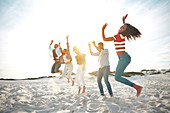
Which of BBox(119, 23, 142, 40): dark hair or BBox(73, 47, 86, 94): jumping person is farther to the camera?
BBox(73, 47, 86, 94): jumping person

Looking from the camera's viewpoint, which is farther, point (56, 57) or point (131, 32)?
point (56, 57)

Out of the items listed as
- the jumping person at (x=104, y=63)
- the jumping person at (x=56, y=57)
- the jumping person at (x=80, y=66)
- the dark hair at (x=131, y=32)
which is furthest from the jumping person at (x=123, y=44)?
the jumping person at (x=56, y=57)

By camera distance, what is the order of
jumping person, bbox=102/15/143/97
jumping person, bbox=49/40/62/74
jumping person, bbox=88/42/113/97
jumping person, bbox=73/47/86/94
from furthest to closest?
jumping person, bbox=49/40/62/74, jumping person, bbox=73/47/86/94, jumping person, bbox=88/42/113/97, jumping person, bbox=102/15/143/97

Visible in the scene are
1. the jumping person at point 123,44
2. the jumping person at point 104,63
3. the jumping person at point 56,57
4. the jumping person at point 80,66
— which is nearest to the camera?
the jumping person at point 123,44

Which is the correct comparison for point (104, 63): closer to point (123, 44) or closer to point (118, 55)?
point (118, 55)

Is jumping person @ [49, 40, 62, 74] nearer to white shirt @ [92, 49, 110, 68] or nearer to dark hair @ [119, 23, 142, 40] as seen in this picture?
white shirt @ [92, 49, 110, 68]

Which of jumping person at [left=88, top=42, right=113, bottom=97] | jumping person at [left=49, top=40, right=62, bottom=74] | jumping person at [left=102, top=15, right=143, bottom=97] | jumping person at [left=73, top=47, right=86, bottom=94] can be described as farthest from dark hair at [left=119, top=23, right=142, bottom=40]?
jumping person at [left=49, top=40, right=62, bottom=74]

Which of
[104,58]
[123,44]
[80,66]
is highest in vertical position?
[123,44]

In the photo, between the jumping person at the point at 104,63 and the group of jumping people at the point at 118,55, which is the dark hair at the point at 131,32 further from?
the jumping person at the point at 104,63

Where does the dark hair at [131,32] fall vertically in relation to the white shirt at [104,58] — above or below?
above

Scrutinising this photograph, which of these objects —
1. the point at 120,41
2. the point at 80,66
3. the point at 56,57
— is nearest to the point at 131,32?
the point at 120,41

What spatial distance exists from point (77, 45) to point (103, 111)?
3120mm

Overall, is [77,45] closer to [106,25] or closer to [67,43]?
[67,43]

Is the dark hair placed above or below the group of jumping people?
above
